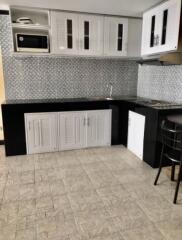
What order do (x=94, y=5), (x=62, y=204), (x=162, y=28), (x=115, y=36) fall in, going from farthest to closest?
(x=115, y=36) → (x=94, y=5) → (x=162, y=28) → (x=62, y=204)

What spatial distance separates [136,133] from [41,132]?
1.63m

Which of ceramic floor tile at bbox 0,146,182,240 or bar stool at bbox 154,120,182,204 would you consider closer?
ceramic floor tile at bbox 0,146,182,240

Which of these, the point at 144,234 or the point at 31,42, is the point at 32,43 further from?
the point at 144,234

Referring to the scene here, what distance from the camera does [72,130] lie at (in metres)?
3.73

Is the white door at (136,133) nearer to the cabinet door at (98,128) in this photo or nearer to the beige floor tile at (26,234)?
the cabinet door at (98,128)

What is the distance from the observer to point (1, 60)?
3.75m

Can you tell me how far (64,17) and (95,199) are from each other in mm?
2928

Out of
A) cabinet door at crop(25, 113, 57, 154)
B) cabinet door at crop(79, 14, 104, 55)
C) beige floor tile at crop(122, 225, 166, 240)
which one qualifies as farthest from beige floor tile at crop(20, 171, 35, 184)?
cabinet door at crop(79, 14, 104, 55)

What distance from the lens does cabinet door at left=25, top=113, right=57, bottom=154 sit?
138 inches

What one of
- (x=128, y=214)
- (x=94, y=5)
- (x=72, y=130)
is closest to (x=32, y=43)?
(x=94, y=5)

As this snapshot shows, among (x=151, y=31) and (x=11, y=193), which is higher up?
(x=151, y=31)

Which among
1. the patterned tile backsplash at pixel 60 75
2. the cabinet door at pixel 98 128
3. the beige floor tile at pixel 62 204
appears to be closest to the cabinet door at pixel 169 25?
the patterned tile backsplash at pixel 60 75

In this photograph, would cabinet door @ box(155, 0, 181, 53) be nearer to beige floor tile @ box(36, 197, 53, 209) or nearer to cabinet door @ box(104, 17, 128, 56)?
cabinet door @ box(104, 17, 128, 56)

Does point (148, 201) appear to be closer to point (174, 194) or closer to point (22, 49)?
point (174, 194)
